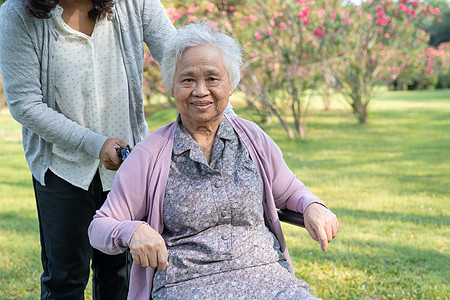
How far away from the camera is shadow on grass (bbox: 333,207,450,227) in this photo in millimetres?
5043

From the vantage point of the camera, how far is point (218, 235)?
6.53 ft

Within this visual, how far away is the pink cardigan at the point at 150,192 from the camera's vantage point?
74.7 inches

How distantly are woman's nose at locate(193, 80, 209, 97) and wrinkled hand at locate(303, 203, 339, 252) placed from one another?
613 millimetres

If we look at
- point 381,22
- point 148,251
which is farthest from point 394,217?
point 381,22

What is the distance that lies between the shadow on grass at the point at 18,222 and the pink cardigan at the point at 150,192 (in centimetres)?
346

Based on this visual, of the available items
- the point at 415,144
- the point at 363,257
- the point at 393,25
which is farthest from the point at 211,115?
the point at 393,25

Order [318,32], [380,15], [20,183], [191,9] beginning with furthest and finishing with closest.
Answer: [380,15], [318,32], [191,9], [20,183]

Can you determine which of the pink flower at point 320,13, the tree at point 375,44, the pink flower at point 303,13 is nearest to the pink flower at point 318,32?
the pink flower at point 320,13

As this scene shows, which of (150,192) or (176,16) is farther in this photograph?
(176,16)

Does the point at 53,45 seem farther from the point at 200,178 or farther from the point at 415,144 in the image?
the point at 415,144

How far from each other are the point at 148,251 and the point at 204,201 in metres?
0.32

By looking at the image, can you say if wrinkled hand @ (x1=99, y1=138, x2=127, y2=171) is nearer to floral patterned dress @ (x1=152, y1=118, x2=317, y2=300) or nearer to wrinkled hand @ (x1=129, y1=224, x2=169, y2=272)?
floral patterned dress @ (x1=152, y1=118, x2=317, y2=300)

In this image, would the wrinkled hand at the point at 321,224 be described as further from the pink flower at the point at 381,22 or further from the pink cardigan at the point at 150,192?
the pink flower at the point at 381,22

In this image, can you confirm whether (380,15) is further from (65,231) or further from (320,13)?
(65,231)
